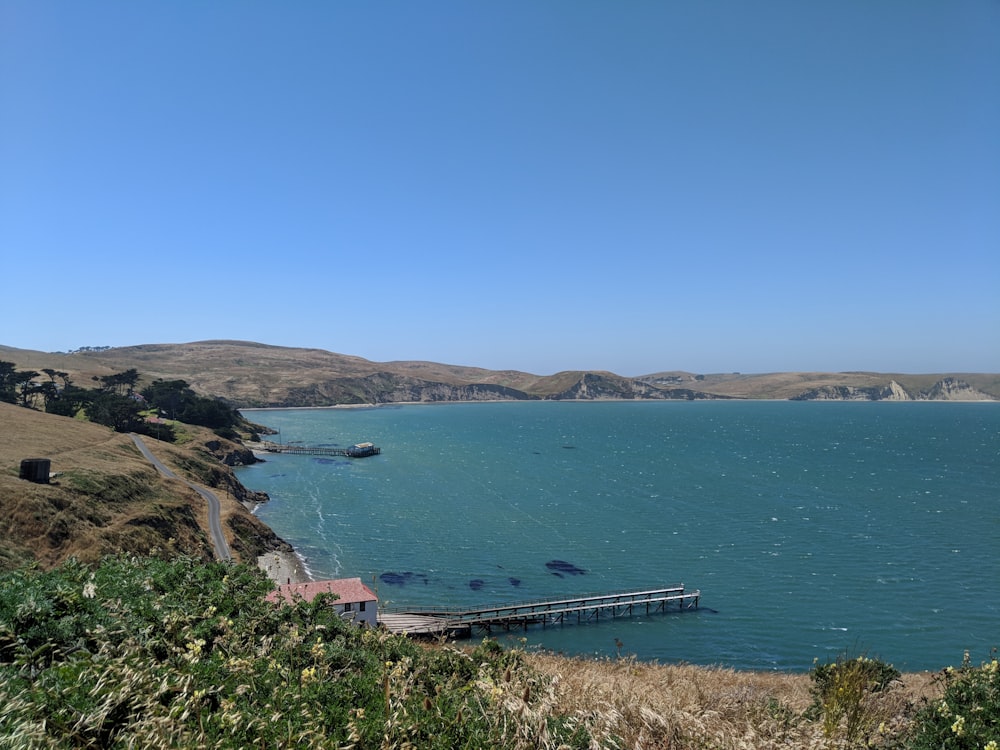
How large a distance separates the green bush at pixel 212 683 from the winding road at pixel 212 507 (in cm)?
3190

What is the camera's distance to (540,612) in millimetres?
42219

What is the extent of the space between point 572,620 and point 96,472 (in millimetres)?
41861

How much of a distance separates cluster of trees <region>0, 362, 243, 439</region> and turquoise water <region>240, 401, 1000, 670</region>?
19759mm

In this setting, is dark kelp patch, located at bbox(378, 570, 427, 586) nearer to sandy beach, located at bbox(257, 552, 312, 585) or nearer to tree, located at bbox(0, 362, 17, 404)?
sandy beach, located at bbox(257, 552, 312, 585)

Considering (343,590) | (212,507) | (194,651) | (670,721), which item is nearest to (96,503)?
(212,507)

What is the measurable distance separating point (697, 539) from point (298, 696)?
A: 59.3m

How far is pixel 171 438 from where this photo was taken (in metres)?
92.4

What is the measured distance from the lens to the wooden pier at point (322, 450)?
120 meters

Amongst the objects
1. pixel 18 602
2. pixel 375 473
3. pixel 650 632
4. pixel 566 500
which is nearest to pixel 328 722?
pixel 18 602

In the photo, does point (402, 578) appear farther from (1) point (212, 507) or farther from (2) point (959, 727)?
(2) point (959, 727)

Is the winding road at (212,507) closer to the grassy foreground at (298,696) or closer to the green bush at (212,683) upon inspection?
the green bush at (212,683)

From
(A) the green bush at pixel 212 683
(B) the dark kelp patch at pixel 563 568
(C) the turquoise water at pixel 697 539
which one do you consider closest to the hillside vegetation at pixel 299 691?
Answer: (A) the green bush at pixel 212 683

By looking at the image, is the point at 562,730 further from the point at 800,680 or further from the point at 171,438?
the point at 171,438

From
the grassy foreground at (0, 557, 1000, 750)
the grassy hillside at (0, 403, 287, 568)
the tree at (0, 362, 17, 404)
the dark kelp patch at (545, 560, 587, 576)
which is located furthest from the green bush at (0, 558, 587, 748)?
the tree at (0, 362, 17, 404)
